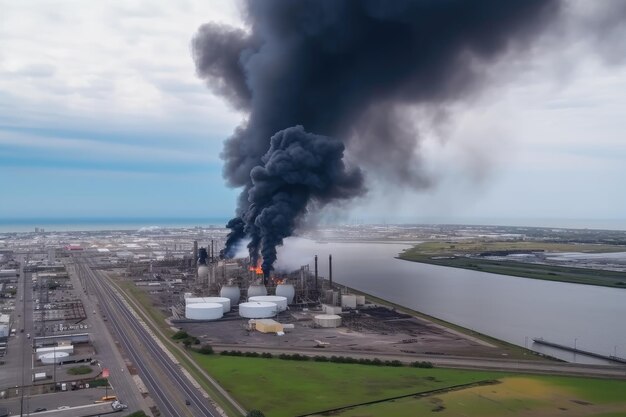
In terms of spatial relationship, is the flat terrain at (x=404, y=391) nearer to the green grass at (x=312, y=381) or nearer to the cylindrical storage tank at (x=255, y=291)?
the green grass at (x=312, y=381)

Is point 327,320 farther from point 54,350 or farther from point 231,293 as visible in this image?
point 54,350

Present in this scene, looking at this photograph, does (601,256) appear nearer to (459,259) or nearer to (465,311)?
(459,259)

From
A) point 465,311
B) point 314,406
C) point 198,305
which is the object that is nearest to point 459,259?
point 465,311

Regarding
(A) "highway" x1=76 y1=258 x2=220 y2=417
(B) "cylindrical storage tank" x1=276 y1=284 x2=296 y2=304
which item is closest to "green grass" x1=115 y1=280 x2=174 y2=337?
(A) "highway" x1=76 y1=258 x2=220 y2=417

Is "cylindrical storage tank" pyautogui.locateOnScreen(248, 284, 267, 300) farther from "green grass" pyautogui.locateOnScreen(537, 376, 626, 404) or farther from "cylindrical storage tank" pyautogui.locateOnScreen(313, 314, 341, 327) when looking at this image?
"green grass" pyautogui.locateOnScreen(537, 376, 626, 404)

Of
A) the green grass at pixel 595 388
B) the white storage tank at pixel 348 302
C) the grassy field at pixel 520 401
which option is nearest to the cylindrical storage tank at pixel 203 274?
the white storage tank at pixel 348 302

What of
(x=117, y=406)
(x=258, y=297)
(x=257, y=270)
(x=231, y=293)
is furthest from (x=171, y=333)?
(x=257, y=270)
